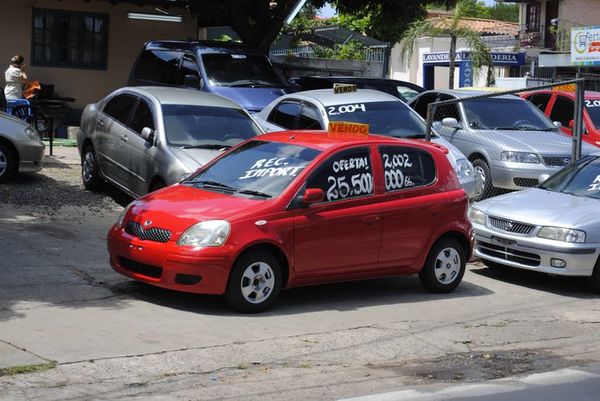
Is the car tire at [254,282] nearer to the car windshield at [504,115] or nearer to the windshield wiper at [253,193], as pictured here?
the windshield wiper at [253,193]

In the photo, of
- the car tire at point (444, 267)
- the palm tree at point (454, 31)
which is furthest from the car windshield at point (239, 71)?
the palm tree at point (454, 31)

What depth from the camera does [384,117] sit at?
14242mm

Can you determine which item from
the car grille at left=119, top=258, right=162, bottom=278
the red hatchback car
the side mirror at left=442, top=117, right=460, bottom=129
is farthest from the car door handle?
the side mirror at left=442, top=117, right=460, bottom=129

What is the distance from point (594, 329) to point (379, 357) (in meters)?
2.61

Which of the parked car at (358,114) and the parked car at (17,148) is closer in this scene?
the parked car at (358,114)

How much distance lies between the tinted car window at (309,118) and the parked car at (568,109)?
17.4 feet

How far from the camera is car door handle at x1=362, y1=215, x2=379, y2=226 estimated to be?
9570 millimetres

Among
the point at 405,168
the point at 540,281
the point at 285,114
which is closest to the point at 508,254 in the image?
the point at 540,281

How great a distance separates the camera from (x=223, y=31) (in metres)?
37.0

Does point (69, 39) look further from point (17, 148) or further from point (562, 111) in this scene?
point (562, 111)

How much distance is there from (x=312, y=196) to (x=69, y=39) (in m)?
15.6

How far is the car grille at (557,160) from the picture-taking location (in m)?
14.7

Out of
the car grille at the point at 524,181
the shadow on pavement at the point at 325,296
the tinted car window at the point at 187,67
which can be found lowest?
the shadow on pavement at the point at 325,296

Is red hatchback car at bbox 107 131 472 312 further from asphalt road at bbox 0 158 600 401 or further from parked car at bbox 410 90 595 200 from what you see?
parked car at bbox 410 90 595 200
